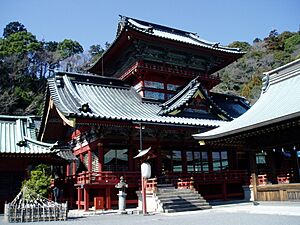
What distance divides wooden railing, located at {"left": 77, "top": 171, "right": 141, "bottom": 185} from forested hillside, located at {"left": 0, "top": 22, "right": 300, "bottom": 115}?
102 feet

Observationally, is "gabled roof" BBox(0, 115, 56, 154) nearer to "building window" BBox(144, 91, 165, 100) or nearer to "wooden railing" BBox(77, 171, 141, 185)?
"wooden railing" BBox(77, 171, 141, 185)

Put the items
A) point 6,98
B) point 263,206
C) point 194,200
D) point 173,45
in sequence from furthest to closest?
point 6,98 < point 173,45 < point 194,200 < point 263,206

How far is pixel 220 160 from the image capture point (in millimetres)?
23281

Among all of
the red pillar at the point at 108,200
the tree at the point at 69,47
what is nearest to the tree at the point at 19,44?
the tree at the point at 69,47

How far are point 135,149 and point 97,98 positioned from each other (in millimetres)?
4488

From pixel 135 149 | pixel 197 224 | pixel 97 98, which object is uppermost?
pixel 97 98

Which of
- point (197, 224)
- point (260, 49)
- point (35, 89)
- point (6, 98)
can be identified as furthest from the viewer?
point (260, 49)

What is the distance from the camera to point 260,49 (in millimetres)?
86125

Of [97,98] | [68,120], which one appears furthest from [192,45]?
[68,120]

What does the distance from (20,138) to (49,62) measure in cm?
4528

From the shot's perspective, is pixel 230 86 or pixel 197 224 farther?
pixel 230 86

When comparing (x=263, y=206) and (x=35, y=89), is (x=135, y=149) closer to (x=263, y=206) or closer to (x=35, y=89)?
(x=263, y=206)

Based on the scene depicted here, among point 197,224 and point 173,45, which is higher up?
point 173,45

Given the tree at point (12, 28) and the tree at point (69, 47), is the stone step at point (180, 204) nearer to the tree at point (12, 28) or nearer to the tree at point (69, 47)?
the tree at point (69, 47)
